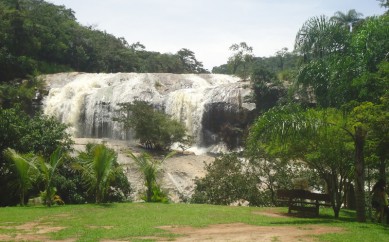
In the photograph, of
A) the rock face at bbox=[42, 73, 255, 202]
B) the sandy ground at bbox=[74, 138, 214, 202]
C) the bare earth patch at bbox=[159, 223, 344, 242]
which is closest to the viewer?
the bare earth patch at bbox=[159, 223, 344, 242]

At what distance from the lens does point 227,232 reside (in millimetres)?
9812

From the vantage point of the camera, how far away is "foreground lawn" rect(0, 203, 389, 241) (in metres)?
9.12

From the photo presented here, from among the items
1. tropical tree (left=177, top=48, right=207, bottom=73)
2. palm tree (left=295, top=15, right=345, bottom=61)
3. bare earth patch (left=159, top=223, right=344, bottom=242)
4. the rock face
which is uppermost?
tropical tree (left=177, top=48, right=207, bottom=73)

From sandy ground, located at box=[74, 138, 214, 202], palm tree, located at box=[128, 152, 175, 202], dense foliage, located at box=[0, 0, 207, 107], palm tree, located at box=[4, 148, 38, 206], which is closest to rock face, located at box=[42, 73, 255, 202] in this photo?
sandy ground, located at box=[74, 138, 214, 202]

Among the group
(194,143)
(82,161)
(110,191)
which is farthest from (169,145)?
(82,161)

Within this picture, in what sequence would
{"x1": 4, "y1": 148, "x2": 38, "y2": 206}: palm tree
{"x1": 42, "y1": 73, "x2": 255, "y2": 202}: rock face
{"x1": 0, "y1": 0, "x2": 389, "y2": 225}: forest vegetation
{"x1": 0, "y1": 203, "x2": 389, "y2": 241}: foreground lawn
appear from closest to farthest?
{"x1": 0, "y1": 203, "x2": 389, "y2": 241}: foreground lawn
{"x1": 0, "y1": 0, "x2": 389, "y2": 225}: forest vegetation
{"x1": 4, "y1": 148, "x2": 38, "y2": 206}: palm tree
{"x1": 42, "y1": 73, "x2": 255, "y2": 202}: rock face

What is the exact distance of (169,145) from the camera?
97.4 ft

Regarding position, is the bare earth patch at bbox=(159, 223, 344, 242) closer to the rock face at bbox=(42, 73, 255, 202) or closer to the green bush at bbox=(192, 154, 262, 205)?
the green bush at bbox=(192, 154, 262, 205)

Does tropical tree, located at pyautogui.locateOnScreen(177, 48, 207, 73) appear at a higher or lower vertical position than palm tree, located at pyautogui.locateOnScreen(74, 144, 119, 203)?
higher

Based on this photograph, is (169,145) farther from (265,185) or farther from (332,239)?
(332,239)

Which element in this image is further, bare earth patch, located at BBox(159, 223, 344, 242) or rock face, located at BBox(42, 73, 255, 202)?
rock face, located at BBox(42, 73, 255, 202)

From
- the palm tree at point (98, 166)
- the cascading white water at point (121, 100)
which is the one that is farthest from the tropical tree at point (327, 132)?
the cascading white water at point (121, 100)

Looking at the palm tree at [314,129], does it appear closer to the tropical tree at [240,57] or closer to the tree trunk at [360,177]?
the tree trunk at [360,177]

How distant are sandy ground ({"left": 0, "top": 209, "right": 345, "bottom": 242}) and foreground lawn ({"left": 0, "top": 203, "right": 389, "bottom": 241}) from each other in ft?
0.07
